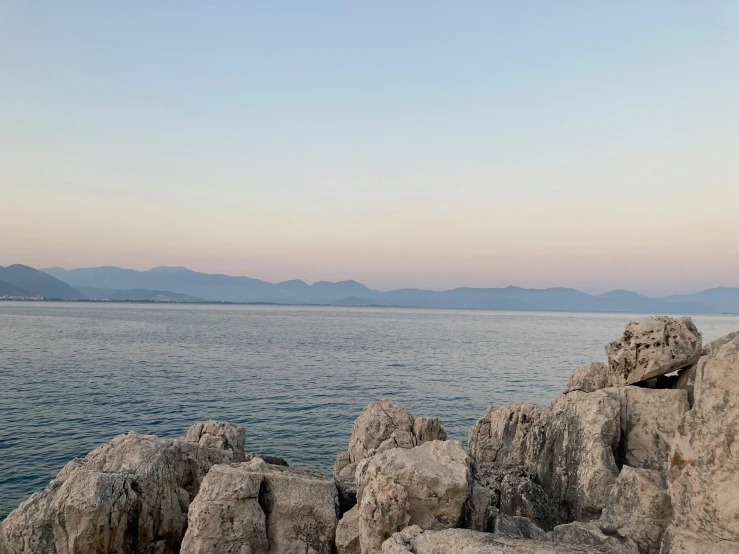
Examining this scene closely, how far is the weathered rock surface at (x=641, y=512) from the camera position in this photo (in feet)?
33.7

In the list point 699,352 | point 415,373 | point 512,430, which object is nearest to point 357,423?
point 512,430

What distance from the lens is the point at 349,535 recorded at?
37.8 feet

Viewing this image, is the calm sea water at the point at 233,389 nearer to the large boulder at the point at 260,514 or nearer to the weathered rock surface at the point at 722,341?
the large boulder at the point at 260,514

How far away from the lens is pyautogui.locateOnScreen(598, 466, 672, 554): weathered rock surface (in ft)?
33.7

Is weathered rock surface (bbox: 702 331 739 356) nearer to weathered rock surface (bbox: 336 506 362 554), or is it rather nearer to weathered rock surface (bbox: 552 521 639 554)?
weathered rock surface (bbox: 552 521 639 554)

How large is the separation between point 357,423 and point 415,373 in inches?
1417

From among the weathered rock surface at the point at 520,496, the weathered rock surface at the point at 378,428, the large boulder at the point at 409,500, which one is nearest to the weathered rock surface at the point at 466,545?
the large boulder at the point at 409,500

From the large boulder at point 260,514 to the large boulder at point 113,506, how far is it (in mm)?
2375

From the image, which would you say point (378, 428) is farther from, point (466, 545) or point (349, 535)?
point (466, 545)

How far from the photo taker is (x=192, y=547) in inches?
454

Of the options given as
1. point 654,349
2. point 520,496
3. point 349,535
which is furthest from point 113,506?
point 654,349

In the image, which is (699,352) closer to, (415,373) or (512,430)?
(512,430)

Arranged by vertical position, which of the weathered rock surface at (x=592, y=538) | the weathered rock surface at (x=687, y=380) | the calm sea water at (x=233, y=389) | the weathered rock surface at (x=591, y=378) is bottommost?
the calm sea water at (x=233, y=389)

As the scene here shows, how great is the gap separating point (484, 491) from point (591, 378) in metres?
10.9
